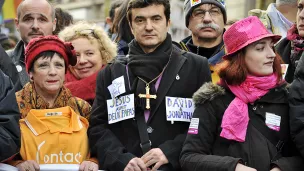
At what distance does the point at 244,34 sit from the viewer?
426 centimetres

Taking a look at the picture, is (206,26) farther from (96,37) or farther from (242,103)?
(242,103)

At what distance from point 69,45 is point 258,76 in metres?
1.67

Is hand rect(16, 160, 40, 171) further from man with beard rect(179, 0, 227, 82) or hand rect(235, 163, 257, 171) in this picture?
man with beard rect(179, 0, 227, 82)

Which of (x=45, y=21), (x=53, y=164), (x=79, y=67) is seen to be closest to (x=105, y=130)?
(x=53, y=164)

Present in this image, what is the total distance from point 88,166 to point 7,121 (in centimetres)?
79

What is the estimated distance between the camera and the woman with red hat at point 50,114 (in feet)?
14.8

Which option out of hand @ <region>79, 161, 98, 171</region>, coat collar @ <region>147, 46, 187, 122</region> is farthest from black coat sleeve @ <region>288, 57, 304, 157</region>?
hand @ <region>79, 161, 98, 171</region>

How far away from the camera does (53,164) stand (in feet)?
14.1

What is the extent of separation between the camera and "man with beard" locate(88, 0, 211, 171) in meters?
4.41

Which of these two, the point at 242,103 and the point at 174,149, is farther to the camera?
the point at 174,149

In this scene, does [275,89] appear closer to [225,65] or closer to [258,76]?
[258,76]

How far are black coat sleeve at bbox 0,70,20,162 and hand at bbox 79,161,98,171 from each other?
554 mm

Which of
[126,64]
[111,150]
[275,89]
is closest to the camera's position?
[275,89]

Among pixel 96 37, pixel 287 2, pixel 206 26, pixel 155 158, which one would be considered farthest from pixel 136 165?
pixel 287 2
